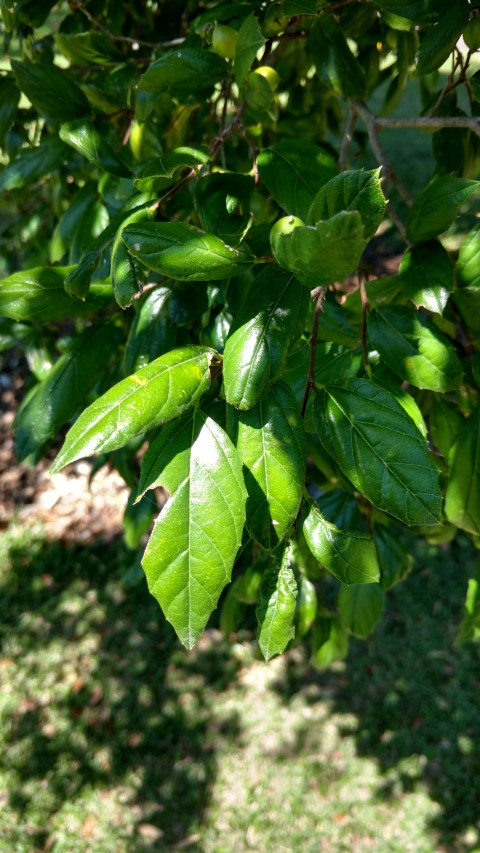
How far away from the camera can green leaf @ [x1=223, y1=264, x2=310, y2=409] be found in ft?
2.84

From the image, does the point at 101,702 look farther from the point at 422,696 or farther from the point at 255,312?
the point at 255,312

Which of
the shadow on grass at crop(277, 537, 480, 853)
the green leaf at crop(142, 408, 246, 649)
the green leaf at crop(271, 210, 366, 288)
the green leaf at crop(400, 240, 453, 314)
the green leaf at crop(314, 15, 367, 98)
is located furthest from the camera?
the shadow on grass at crop(277, 537, 480, 853)

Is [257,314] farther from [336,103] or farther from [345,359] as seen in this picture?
[336,103]

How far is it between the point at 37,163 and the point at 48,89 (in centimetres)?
17

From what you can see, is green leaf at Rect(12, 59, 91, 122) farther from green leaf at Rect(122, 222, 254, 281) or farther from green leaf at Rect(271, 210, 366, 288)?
green leaf at Rect(271, 210, 366, 288)

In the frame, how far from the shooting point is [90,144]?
1324 millimetres

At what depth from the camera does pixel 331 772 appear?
294 centimetres

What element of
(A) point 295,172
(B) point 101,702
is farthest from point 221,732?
(A) point 295,172

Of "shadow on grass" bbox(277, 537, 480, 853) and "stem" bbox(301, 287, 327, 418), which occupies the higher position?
"stem" bbox(301, 287, 327, 418)

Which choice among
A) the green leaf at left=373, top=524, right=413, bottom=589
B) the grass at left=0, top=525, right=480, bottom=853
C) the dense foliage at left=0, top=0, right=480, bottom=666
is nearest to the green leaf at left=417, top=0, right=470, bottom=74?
the dense foliage at left=0, top=0, right=480, bottom=666

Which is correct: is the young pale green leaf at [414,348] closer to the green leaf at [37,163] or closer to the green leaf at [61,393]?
the green leaf at [61,393]

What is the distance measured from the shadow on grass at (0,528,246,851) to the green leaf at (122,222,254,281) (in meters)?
2.62

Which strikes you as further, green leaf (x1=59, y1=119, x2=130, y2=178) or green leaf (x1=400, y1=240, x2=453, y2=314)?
green leaf (x1=59, y1=119, x2=130, y2=178)

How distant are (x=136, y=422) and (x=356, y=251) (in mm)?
317
